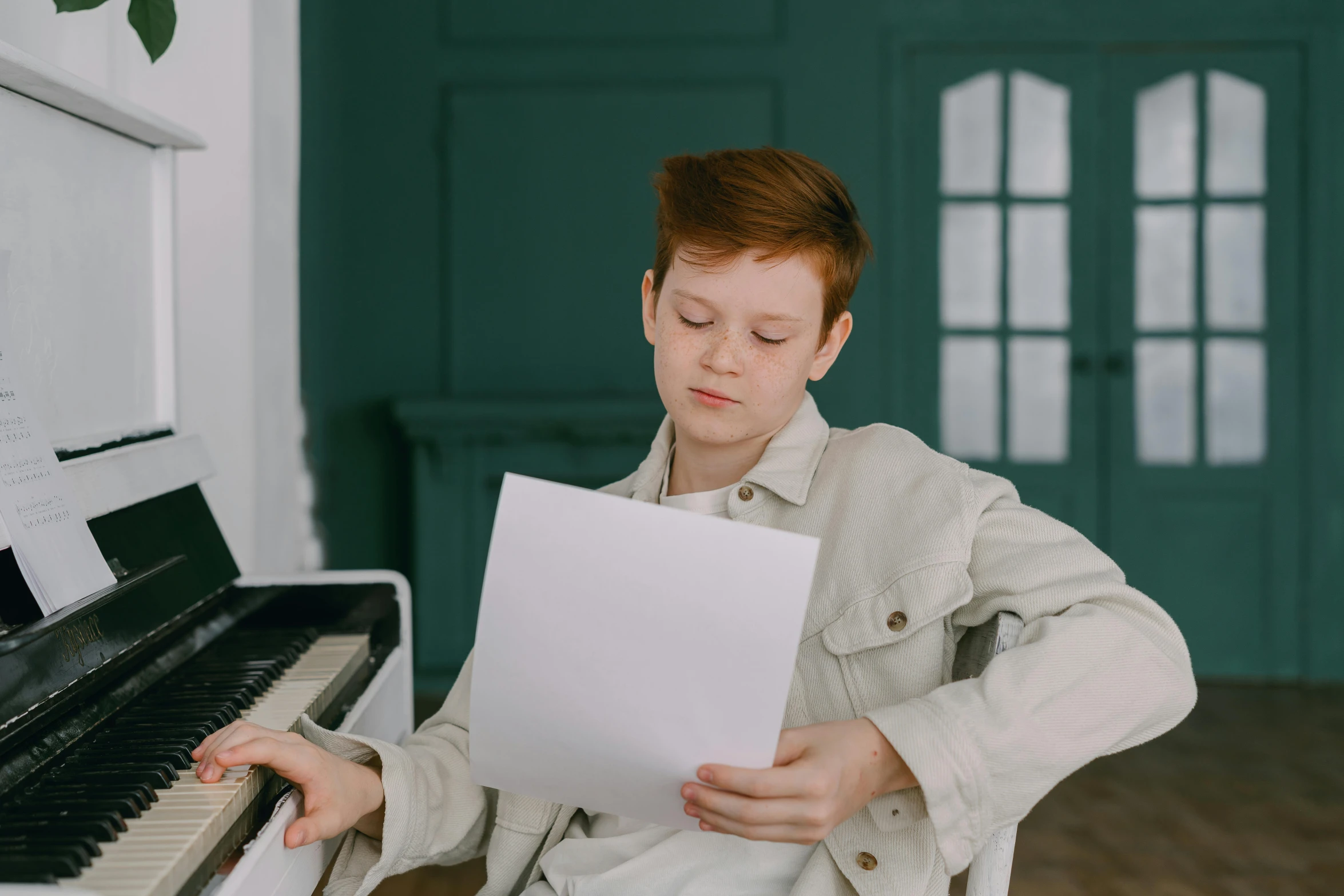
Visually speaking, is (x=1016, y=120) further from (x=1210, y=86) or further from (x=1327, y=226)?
(x=1327, y=226)

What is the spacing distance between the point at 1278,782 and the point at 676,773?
2775 millimetres

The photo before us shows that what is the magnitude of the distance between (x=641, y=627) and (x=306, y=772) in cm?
34

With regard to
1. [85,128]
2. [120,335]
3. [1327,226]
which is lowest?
[120,335]

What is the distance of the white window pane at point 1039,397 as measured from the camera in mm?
3893

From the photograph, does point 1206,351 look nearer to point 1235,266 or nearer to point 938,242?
point 1235,266

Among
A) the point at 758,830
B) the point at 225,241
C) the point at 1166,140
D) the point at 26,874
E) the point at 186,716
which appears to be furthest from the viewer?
the point at 1166,140

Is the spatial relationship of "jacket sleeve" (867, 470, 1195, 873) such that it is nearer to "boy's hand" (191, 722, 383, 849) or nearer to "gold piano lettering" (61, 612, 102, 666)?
"boy's hand" (191, 722, 383, 849)

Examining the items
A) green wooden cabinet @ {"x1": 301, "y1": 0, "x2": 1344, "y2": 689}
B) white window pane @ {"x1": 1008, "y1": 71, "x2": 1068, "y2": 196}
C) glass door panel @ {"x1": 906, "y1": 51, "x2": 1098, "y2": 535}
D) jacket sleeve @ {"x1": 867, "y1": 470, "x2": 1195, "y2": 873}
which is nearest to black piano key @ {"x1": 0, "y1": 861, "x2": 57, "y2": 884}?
jacket sleeve @ {"x1": 867, "y1": 470, "x2": 1195, "y2": 873}

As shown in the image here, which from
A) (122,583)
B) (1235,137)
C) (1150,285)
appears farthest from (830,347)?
(1235,137)

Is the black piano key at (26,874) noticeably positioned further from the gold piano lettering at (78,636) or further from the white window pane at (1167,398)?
the white window pane at (1167,398)

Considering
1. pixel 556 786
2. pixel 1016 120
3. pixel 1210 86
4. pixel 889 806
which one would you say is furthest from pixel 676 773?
pixel 1210 86

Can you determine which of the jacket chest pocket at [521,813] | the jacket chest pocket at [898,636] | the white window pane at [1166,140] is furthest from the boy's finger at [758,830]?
the white window pane at [1166,140]

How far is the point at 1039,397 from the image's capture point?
12.8 feet

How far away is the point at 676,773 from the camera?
765mm
